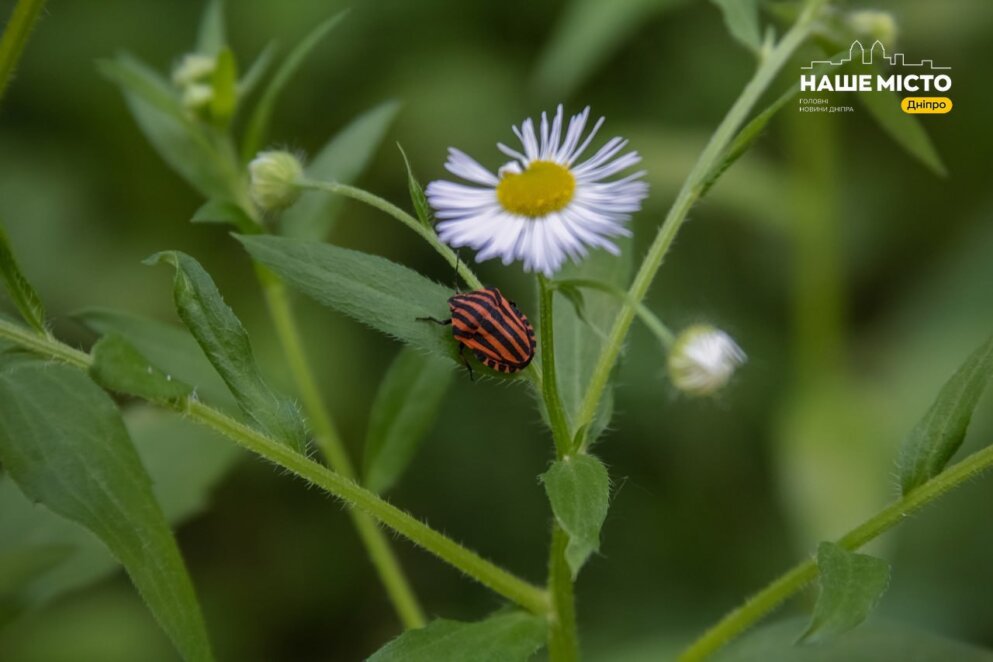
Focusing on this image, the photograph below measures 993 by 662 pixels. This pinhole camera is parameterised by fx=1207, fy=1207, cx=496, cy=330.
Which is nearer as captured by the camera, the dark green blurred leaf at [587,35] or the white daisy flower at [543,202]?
the white daisy flower at [543,202]

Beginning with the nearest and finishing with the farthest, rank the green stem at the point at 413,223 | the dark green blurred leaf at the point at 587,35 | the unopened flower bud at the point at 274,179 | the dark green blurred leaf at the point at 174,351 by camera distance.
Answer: the green stem at the point at 413,223 → the unopened flower bud at the point at 274,179 → the dark green blurred leaf at the point at 174,351 → the dark green blurred leaf at the point at 587,35

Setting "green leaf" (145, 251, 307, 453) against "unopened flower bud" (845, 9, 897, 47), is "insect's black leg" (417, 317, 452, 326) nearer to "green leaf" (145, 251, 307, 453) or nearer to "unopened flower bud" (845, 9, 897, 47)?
"green leaf" (145, 251, 307, 453)

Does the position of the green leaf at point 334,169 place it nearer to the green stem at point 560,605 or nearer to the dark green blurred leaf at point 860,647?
the green stem at point 560,605

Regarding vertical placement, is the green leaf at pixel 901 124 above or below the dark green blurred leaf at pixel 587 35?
below

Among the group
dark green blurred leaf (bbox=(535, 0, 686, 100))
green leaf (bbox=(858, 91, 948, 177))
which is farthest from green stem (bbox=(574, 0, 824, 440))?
dark green blurred leaf (bbox=(535, 0, 686, 100))

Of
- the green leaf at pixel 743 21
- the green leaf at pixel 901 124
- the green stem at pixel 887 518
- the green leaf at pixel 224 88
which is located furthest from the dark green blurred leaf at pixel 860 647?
the green leaf at pixel 224 88

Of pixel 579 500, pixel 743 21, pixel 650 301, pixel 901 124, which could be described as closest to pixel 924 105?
pixel 901 124

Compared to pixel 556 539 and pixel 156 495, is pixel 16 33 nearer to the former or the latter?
pixel 156 495
